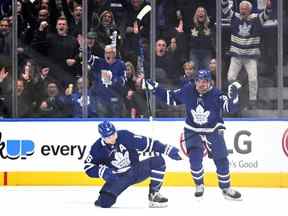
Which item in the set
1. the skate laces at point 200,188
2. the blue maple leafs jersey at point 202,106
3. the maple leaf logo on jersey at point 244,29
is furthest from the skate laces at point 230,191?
the maple leaf logo on jersey at point 244,29

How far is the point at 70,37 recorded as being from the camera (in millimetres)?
9742

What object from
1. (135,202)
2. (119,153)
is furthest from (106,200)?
(119,153)

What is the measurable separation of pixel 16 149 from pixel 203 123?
249 centimetres

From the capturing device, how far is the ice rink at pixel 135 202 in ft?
25.6

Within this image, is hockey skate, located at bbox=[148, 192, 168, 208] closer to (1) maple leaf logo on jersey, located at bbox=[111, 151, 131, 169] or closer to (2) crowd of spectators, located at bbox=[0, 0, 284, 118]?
(1) maple leaf logo on jersey, located at bbox=[111, 151, 131, 169]

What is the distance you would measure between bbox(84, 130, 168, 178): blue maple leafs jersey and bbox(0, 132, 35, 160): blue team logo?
67.6 inches

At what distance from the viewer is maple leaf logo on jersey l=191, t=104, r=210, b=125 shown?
8617 millimetres

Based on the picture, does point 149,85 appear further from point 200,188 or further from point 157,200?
point 157,200

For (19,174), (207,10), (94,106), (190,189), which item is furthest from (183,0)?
(19,174)

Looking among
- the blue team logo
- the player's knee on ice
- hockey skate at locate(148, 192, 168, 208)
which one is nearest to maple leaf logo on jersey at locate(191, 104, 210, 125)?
hockey skate at locate(148, 192, 168, 208)

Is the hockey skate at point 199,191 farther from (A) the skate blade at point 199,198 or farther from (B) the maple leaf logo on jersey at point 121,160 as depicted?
(B) the maple leaf logo on jersey at point 121,160

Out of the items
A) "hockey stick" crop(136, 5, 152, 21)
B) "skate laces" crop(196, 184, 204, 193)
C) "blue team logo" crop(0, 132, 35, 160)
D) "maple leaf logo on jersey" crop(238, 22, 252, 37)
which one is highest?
"hockey stick" crop(136, 5, 152, 21)

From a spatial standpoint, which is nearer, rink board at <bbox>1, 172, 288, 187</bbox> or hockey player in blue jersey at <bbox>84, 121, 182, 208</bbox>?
hockey player in blue jersey at <bbox>84, 121, 182, 208</bbox>

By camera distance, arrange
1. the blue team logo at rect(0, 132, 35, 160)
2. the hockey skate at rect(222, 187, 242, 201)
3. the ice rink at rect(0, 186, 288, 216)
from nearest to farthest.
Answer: the ice rink at rect(0, 186, 288, 216)
the hockey skate at rect(222, 187, 242, 201)
the blue team logo at rect(0, 132, 35, 160)
